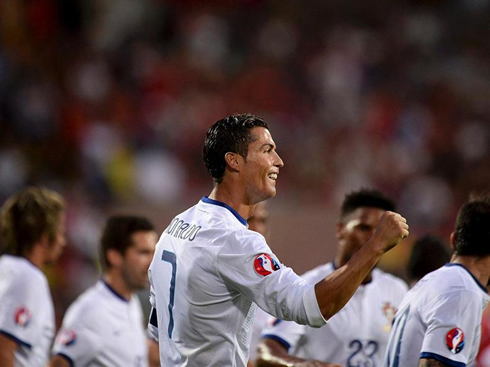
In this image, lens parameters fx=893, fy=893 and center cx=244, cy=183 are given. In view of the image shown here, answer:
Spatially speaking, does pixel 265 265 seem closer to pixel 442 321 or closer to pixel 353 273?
pixel 353 273

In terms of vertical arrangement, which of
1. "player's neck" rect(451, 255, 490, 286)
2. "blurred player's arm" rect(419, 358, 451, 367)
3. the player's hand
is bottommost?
"blurred player's arm" rect(419, 358, 451, 367)

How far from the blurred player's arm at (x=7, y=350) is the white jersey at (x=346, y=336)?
1.56 meters

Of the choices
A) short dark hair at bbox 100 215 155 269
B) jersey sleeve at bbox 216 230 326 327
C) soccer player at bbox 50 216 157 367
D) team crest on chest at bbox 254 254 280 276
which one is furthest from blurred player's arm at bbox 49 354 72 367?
team crest on chest at bbox 254 254 280 276

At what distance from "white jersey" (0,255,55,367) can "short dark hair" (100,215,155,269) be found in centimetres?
68

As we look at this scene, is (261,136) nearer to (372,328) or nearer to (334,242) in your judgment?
(372,328)

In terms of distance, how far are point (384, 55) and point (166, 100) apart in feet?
13.2

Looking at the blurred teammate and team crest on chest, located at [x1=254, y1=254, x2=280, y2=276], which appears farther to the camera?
the blurred teammate

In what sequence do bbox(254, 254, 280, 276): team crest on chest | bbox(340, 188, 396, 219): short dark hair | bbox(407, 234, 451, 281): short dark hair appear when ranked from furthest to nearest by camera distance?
bbox(407, 234, 451, 281): short dark hair → bbox(340, 188, 396, 219): short dark hair → bbox(254, 254, 280, 276): team crest on chest

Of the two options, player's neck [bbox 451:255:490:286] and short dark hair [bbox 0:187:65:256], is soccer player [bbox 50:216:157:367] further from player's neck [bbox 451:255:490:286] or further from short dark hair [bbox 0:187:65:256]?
player's neck [bbox 451:255:490:286]

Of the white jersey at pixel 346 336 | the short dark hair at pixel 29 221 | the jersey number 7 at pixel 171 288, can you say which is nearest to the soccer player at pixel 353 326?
the white jersey at pixel 346 336

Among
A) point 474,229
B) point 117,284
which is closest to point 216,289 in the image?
point 474,229

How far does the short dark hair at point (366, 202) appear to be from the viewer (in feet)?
18.5

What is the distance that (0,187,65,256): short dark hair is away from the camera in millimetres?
5848


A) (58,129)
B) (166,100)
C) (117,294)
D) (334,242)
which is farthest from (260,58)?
(117,294)
